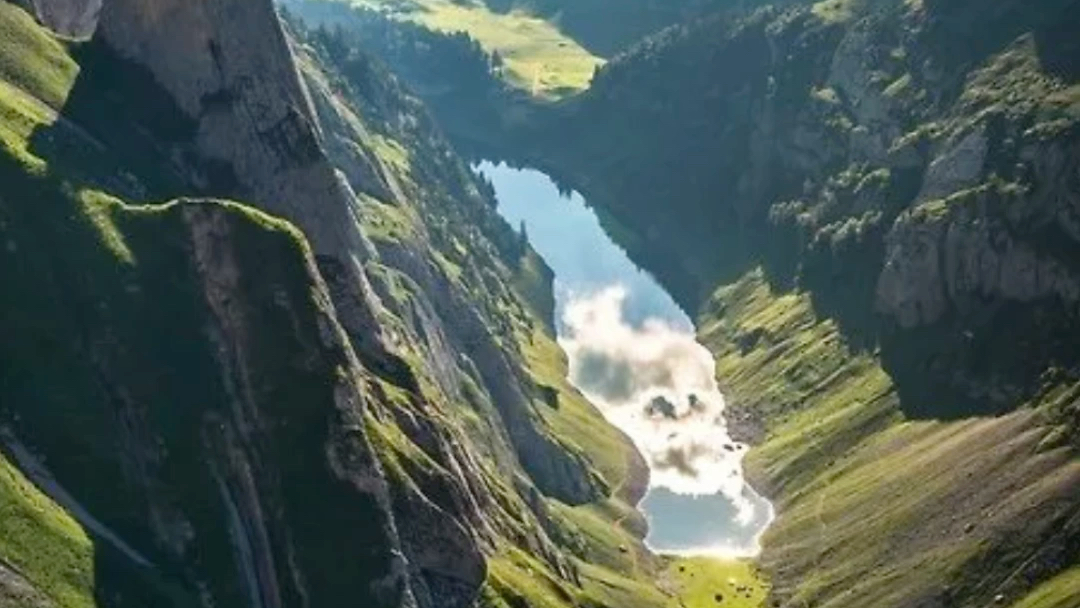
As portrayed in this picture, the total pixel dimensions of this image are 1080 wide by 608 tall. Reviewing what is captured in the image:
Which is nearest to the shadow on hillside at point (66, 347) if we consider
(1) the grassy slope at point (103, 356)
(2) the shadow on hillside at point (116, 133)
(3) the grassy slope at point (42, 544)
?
(1) the grassy slope at point (103, 356)

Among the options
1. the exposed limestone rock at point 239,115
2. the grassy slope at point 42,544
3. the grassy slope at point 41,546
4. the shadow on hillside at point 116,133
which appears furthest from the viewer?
the exposed limestone rock at point 239,115

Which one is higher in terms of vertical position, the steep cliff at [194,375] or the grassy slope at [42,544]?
the steep cliff at [194,375]

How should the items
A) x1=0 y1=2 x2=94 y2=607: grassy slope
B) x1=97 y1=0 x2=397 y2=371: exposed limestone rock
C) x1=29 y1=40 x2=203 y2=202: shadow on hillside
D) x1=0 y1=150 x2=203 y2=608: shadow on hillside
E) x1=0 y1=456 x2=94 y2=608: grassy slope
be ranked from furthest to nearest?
x1=97 y1=0 x2=397 y2=371: exposed limestone rock → x1=29 y1=40 x2=203 y2=202: shadow on hillside → x1=0 y1=150 x2=203 y2=608: shadow on hillside → x1=0 y1=2 x2=94 y2=607: grassy slope → x1=0 y1=456 x2=94 y2=608: grassy slope

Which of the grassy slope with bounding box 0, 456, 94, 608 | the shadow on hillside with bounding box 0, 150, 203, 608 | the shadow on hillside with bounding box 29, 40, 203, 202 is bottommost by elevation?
the grassy slope with bounding box 0, 456, 94, 608

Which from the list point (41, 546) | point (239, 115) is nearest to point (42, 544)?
point (41, 546)

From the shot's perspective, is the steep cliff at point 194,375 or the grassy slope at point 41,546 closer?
the grassy slope at point 41,546

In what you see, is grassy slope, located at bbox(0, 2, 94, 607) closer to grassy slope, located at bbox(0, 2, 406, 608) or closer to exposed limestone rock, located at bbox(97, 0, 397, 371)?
grassy slope, located at bbox(0, 2, 406, 608)

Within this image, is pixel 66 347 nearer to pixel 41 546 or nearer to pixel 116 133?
pixel 41 546

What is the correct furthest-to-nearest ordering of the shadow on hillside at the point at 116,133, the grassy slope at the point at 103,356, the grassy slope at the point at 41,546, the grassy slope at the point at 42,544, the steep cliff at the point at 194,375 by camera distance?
the shadow on hillside at the point at 116,133, the steep cliff at the point at 194,375, the grassy slope at the point at 103,356, the grassy slope at the point at 42,544, the grassy slope at the point at 41,546

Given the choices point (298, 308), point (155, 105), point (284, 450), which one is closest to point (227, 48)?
point (155, 105)

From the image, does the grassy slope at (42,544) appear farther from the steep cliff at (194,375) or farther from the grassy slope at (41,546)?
the steep cliff at (194,375)

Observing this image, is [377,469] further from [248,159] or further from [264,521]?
[248,159]

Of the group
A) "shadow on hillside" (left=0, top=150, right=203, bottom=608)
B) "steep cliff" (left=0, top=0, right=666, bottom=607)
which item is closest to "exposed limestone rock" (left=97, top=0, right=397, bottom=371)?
"steep cliff" (left=0, top=0, right=666, bottom=607)
